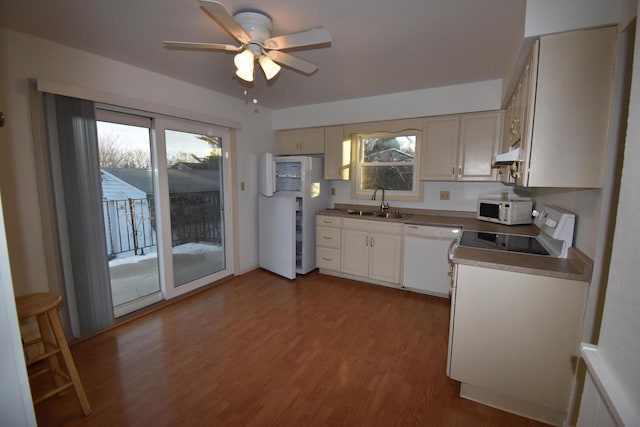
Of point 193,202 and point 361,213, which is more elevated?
point 193,202

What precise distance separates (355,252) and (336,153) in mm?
1388

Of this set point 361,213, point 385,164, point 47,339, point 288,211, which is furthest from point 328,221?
point 47,339

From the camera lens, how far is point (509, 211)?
279 centimetres

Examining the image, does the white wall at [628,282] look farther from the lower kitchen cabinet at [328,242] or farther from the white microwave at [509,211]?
the lower kitchen cabinet at [328,242]

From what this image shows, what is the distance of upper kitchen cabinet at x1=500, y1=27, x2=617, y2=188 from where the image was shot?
1.35 metres

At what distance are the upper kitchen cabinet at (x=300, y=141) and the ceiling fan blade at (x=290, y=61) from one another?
1.93m

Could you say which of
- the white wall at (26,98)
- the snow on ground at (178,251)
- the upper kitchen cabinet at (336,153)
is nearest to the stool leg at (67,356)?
the white wall at (26,98)

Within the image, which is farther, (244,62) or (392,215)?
(392,215)

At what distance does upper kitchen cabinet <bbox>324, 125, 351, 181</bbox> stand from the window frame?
0.12 metres

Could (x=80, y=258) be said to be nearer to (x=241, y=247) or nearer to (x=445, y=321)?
(x=241, y=247)

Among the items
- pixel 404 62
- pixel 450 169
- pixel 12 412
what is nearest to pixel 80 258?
pixel 12 412

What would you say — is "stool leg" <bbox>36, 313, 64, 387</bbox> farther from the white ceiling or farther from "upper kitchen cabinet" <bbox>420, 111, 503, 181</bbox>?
"upper kitchen cabinet" <bbox>420, 111, 503, 181</bbox>

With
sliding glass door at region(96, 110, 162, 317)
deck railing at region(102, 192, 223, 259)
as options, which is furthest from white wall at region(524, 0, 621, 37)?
deck railing at region(102, 192, 223, 259)

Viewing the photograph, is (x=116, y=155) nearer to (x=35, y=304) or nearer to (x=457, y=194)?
(x=35, y=304)
